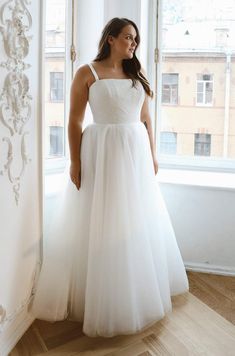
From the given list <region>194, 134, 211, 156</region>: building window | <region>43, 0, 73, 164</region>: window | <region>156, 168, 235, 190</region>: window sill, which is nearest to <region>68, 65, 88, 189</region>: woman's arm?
<region>43, 0, 73, 164</region>: window

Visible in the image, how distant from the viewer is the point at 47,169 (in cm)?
254

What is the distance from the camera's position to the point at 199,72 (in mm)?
2732

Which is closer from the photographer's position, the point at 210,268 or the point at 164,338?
the point at 164,338

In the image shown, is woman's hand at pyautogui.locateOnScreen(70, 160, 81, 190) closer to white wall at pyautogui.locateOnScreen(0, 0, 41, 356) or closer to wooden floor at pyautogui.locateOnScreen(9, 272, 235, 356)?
white wall at pyautogui.locateOnScreen(0, 0, 41, 356)

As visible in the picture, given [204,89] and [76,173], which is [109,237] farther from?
[204,89]

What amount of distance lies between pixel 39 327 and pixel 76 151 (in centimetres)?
87

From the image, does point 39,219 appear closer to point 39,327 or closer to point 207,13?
point 39,327

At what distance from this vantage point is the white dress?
5.98 feet

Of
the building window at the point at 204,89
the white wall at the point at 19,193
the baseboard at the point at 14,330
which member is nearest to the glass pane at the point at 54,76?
the white wall at the point at 19,193

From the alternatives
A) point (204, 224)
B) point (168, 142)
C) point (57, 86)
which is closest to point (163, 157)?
point (168, 142)

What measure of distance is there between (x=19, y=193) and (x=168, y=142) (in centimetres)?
142

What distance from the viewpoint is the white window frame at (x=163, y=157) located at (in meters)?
2.75

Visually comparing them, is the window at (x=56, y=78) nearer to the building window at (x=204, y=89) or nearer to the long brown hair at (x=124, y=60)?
the long brown hair at (x=124, y=60)

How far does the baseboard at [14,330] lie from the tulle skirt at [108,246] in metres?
0.06
